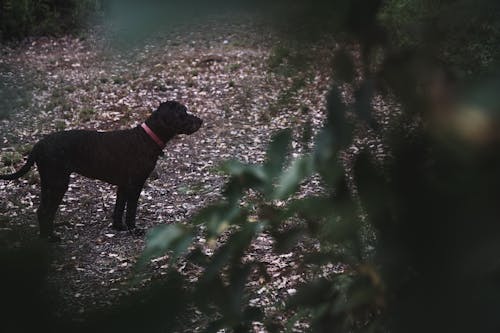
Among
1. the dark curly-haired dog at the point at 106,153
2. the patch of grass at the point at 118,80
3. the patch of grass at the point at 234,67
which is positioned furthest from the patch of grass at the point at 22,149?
the patch of grass at the point at 234,67

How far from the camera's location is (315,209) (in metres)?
0.58

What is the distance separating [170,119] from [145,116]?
9.69 ft

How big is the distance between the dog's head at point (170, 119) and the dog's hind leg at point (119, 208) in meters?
0.51

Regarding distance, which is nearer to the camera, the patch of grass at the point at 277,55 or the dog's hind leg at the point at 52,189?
the patch of grass at the point at 277,55

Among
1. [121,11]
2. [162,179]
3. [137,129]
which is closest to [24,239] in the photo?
[121,11]

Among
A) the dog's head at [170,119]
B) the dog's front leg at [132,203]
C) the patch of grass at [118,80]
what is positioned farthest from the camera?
the patch of grass at [118,80]

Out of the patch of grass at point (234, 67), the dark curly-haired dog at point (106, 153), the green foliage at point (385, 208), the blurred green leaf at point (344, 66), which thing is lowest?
the dark curly-haired dog at point (106, 153)

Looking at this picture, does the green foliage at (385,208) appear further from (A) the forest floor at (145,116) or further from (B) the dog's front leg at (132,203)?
(B) the dog's front leg at (132,203)

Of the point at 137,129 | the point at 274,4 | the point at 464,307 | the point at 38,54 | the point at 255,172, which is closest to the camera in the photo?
the point at 464,307

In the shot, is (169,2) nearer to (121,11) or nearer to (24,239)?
(121,11)

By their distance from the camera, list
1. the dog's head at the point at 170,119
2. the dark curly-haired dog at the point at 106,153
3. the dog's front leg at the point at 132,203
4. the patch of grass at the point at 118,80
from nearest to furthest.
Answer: the dark curly-haired dog at the point at 106,153, the dog's head at the point at 170,119, the dog's front leg at the point at 132,203, the patch of grass at the point at 118,80

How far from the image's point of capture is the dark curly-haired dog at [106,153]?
3.84 m

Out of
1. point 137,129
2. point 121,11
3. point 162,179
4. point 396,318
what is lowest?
point 162,179

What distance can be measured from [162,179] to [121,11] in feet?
16.5
